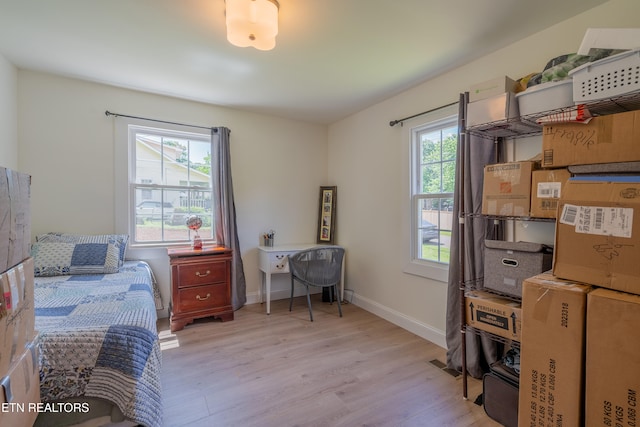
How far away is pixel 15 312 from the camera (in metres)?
0.85

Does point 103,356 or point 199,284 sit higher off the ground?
point 103,356

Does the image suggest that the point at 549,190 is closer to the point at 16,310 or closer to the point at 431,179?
the point at 431,179

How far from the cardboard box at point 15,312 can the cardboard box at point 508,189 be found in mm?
2183

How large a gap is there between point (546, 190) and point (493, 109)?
566 millimetres

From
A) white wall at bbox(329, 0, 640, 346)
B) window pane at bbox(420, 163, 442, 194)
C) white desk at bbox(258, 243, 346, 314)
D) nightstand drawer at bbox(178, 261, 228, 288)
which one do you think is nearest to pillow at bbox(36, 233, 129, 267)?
nightstand drawer at bbox(178, 261, 228, 288)

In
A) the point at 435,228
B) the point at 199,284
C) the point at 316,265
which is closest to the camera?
the point at 435,228

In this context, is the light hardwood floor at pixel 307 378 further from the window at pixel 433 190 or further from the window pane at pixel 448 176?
the window pane at pixel 448 176

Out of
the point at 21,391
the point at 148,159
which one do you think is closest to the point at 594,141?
the point at 21,391

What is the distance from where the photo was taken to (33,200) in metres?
2.60

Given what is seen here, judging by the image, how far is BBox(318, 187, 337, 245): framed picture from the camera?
157 inches

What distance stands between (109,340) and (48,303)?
72cm

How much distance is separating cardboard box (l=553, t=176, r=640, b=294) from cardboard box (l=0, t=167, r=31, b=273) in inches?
79.3

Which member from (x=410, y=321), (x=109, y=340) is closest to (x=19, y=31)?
(x=109, y=340)

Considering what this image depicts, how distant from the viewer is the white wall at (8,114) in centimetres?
228
